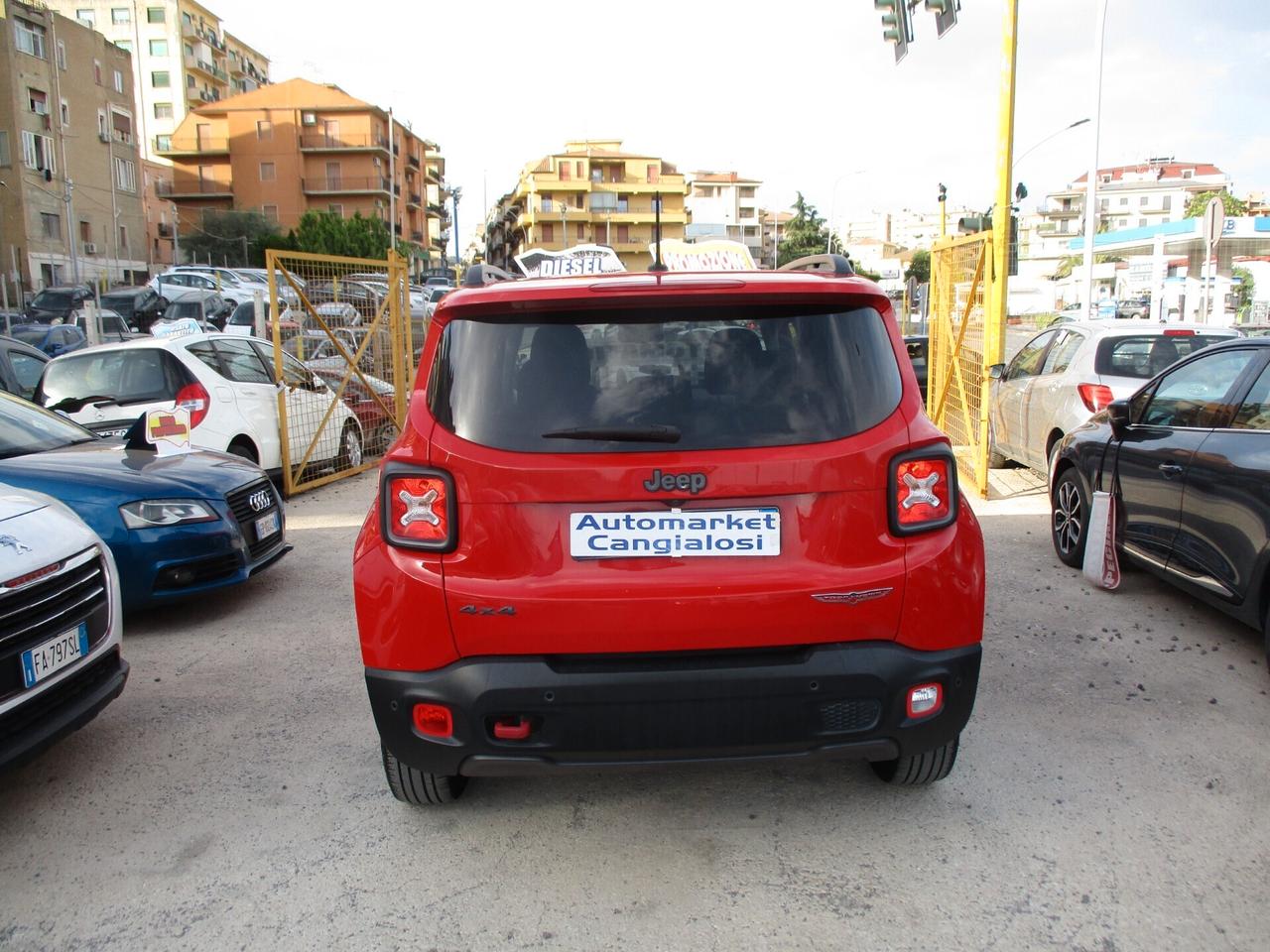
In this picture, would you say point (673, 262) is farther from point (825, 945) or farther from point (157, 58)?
point (157, 58)

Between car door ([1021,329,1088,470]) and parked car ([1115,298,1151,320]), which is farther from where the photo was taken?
parked car ([1115,298,1151,320])

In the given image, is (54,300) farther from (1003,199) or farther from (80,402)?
(1003,199)

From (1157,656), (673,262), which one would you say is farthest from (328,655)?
(673,262)

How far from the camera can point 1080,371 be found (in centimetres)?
805

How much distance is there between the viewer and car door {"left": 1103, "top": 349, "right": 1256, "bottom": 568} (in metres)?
5.01

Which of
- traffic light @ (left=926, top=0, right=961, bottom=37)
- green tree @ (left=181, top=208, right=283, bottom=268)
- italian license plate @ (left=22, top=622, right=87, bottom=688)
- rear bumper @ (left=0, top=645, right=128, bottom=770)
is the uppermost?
green tree @ (left=181, top=208, right=283, bottom=268)

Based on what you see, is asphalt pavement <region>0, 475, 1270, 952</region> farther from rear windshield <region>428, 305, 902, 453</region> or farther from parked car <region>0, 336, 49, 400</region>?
parked car <region>0, 336, 49, 400</region>

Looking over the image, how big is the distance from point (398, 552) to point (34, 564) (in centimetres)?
152

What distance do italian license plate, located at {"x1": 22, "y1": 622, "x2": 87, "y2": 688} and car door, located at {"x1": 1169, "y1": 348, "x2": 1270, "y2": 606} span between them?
16.1 feet

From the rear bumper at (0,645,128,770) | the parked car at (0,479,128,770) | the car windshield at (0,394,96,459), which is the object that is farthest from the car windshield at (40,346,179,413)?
the rear bumper at (0,645,128,770)

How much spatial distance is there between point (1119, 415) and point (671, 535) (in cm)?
408

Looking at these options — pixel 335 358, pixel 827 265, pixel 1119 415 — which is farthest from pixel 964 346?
pixel 335 358

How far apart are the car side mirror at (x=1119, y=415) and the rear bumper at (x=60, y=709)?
17.4 feet

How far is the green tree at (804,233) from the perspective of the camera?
81.1m
